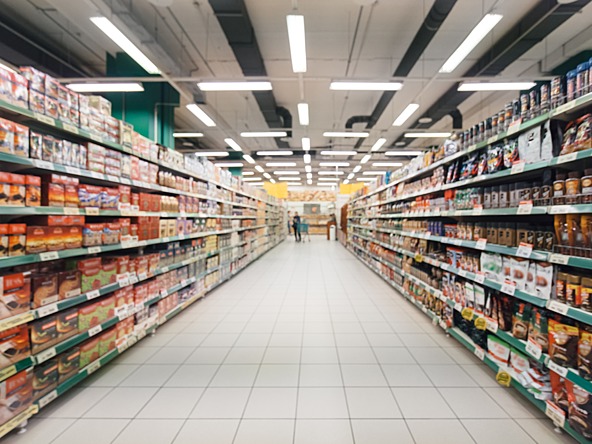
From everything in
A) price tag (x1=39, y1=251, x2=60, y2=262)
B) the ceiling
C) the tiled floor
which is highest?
the ceiling

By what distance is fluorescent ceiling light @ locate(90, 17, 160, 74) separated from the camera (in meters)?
3.70

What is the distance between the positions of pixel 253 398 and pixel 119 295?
171 cm

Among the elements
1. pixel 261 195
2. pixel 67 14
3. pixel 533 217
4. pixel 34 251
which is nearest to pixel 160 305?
pixel 34 251

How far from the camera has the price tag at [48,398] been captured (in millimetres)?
1993

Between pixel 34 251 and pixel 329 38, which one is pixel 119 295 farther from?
pixel 329 38

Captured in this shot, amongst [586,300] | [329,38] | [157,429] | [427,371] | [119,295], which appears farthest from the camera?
[329,38]

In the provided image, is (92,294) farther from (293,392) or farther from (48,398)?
(293,392)

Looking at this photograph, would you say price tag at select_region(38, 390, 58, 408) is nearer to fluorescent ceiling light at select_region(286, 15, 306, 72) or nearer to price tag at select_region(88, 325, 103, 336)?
price tag at select_region(88, 325, 103, 336)

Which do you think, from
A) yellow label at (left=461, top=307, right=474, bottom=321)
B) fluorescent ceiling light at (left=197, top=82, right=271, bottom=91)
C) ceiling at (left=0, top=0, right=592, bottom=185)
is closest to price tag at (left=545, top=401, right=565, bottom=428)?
yellow label at (left=461, top=307, right=474, bottom=321)

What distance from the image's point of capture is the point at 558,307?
1808 millimetres

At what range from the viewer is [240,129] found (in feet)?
42.4

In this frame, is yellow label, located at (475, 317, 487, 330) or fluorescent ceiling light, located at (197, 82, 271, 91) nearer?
yellow label, located at (475, 317, 487, 330)

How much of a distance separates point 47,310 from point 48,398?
24.9 inches

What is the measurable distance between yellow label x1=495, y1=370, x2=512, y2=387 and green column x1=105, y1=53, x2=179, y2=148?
6.98 m
